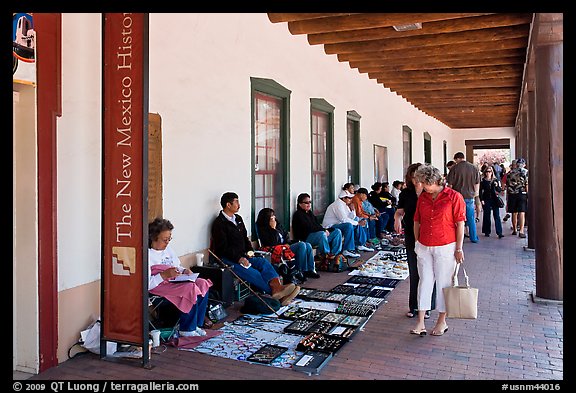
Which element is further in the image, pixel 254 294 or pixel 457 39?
pixel 457 39

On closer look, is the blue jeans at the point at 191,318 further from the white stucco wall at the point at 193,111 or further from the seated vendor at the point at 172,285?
the white stucco wall at the point at 193,111

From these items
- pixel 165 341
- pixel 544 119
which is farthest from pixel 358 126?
pixel 165 341

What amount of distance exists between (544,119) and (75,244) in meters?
5.13

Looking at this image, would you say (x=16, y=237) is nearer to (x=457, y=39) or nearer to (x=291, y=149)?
(x=291, y=149)

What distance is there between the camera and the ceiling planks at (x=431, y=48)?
7480 mm

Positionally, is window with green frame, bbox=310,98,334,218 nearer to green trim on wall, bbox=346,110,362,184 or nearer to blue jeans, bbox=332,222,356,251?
blue jeans, bbox=332,222,356,251

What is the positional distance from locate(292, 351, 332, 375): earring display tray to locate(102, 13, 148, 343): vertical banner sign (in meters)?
1.28

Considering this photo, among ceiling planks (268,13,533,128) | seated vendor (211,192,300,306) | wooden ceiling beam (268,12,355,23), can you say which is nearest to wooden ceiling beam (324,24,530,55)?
ceiling planks (268,13,533,128)

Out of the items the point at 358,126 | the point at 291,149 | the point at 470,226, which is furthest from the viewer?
the point at 358,126

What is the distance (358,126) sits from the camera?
450 inches

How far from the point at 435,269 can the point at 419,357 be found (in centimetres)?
85

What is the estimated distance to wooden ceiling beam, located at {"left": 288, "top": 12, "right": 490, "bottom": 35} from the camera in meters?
7.25

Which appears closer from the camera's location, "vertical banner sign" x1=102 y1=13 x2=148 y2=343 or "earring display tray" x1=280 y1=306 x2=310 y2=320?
"vertical banner sign" x1=102 y1=13 x2=148 y2=343

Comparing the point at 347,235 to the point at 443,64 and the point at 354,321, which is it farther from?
the point at 443,64
